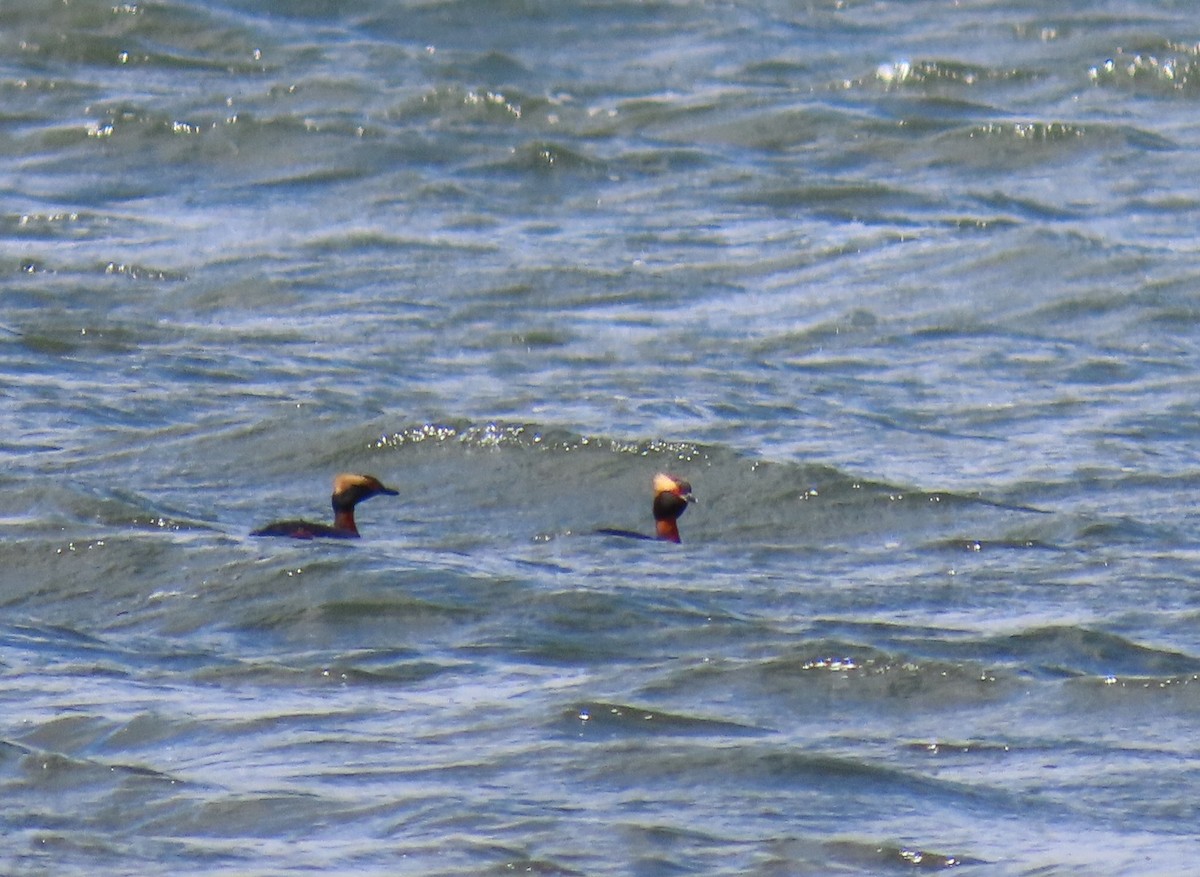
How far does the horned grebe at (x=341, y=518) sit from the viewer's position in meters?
9.98

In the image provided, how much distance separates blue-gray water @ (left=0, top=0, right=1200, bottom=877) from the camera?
7113 mm

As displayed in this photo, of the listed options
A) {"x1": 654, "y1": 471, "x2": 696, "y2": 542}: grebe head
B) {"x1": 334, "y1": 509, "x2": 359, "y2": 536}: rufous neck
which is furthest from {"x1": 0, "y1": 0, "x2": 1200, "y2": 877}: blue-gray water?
{"x1": 334, "y1": 509, "x2": 359, "y2": 536}: rufous neck

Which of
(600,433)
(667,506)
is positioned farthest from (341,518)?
(600,433)

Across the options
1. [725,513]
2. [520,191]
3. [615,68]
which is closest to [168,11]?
[615,68]

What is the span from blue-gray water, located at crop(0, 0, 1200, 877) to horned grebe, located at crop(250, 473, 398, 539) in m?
0.19

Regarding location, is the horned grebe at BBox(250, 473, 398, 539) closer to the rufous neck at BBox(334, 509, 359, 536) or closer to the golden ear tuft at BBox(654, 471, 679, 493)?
the rufous neck at BBox(334, 509, 359, 536)

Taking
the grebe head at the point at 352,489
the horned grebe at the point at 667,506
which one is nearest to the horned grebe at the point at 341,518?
the grebe head at the point at 352,489

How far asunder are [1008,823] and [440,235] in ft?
30.5

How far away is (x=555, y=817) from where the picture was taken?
6.88 metres

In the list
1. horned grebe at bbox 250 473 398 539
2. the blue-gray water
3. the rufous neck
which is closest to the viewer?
the blue-gray water

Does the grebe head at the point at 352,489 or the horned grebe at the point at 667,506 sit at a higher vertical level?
the grebe head at the point at 352,489

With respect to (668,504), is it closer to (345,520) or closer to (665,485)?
(665,485)

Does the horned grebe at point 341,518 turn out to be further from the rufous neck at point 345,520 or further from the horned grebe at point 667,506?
the horned grebe at point 667,506

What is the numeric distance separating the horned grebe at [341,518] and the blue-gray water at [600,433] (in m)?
0.19
